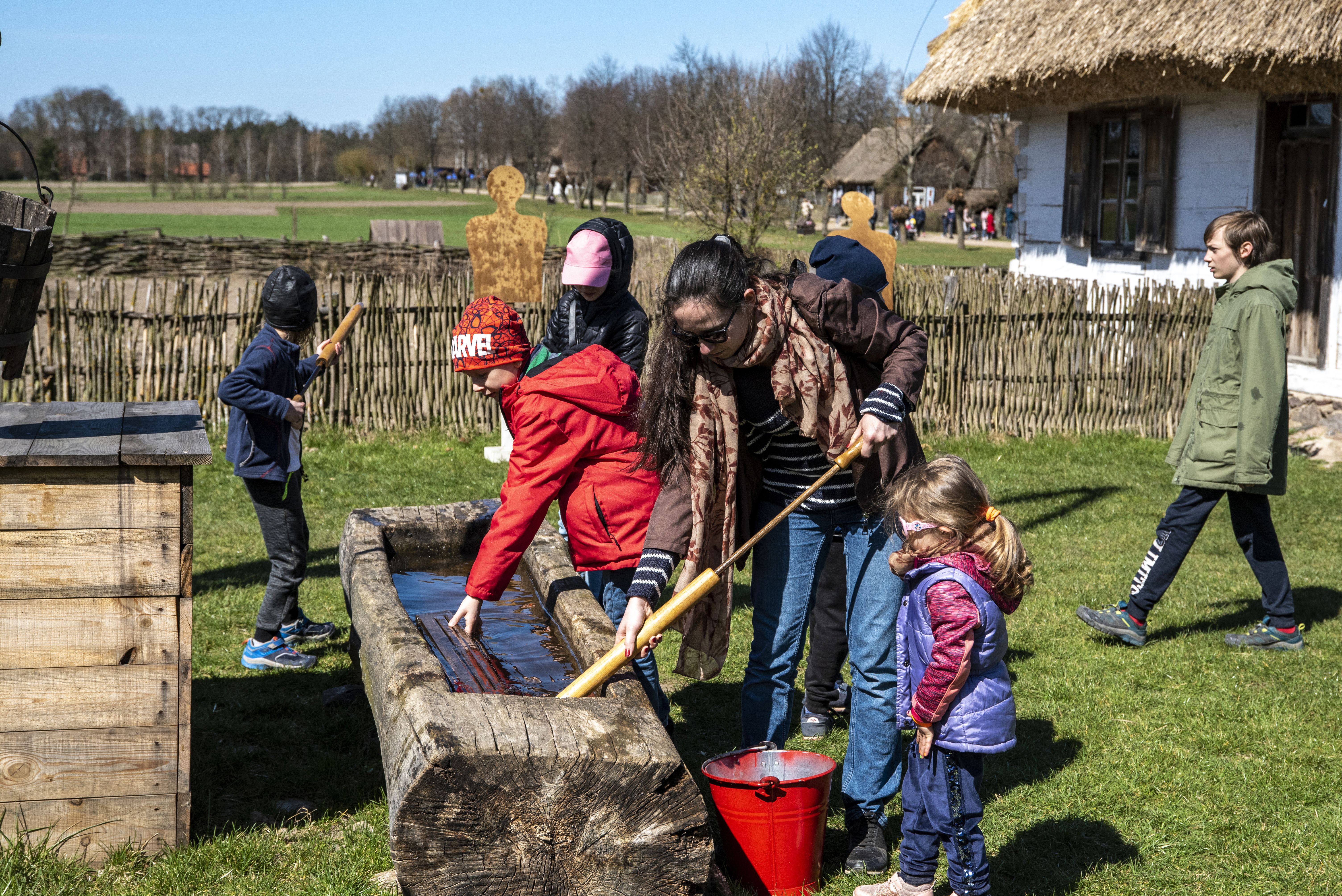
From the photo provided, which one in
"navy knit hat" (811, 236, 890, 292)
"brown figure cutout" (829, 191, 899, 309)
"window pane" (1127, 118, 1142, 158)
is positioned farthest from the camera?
"window pane" (1127, 118, 1142, 158)

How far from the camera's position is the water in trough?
3469mm

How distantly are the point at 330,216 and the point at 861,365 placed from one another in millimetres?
50542

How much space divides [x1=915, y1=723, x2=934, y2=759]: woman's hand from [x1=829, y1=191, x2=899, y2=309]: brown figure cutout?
3539 mm

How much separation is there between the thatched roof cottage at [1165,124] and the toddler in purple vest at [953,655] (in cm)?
788

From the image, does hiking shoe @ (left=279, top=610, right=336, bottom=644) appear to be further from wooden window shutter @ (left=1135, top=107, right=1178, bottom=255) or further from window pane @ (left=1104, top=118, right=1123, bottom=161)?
window pane @ (left=1104, top=118, right=1123, bottom=161)

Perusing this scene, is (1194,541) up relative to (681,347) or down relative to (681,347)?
down

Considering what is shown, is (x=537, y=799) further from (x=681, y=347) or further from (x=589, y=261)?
(x=589, y=261)

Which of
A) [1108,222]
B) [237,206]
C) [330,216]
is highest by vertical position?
[237,206]

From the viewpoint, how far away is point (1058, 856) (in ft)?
10.8

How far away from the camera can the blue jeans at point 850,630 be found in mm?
3082

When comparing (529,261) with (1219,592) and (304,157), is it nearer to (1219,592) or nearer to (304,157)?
(1219,592)

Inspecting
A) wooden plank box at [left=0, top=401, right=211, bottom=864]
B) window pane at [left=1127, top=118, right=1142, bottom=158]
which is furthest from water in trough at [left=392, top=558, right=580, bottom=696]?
window pane at [left=1127, top=118, right=1142, bottom=158]

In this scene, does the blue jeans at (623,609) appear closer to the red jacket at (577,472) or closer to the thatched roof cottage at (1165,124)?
the red jacket at (577,472)

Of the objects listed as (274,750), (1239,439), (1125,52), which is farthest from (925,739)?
(1125,52)
